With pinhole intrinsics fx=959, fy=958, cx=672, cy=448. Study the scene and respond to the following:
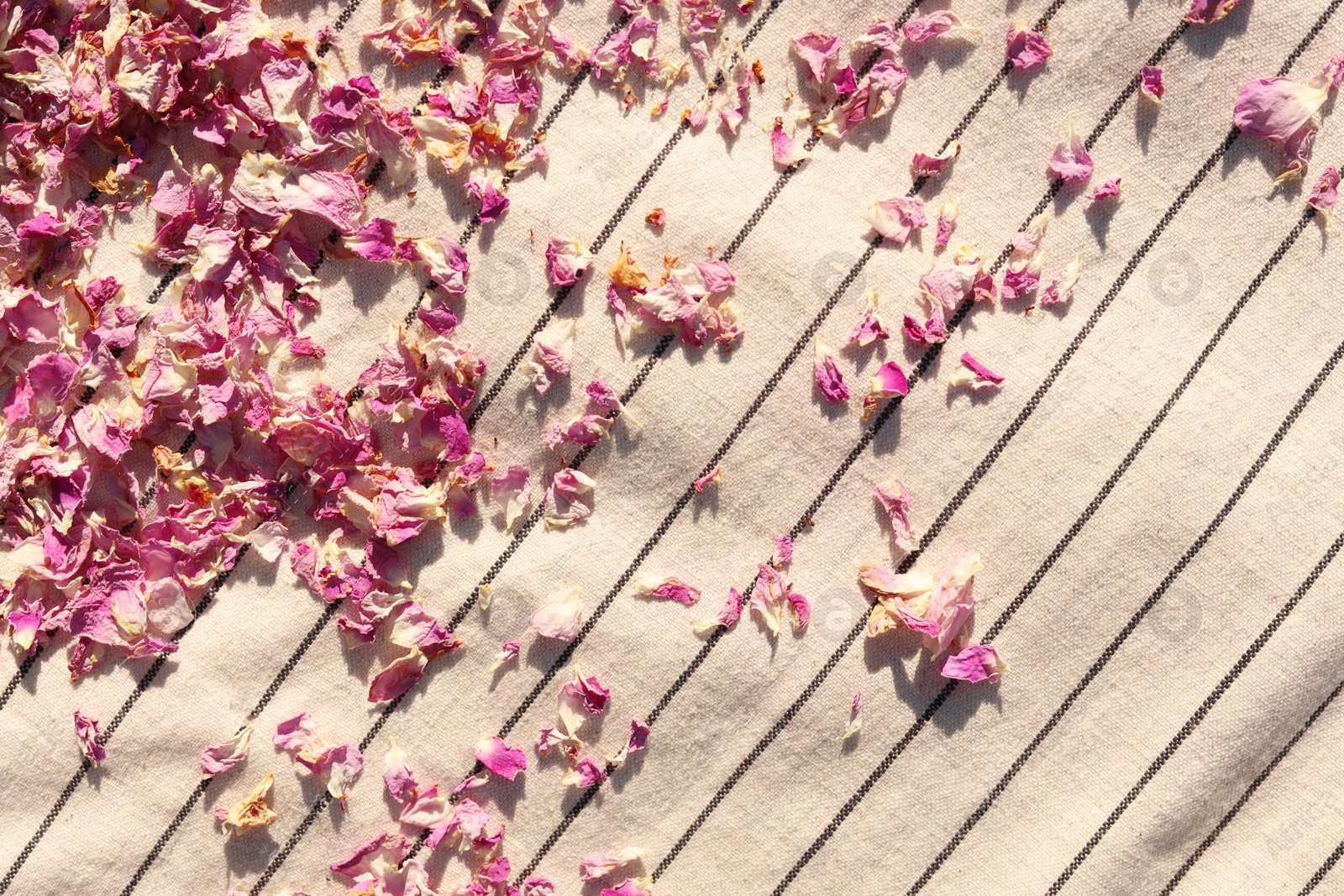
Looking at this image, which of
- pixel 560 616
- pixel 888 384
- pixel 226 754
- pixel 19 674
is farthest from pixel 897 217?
pixel 19 674

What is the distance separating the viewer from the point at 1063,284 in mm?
894

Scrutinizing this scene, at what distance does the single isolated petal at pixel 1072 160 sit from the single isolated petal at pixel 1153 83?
71 mm

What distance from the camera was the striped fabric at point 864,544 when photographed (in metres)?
0.89

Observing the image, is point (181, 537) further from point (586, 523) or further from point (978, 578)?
point (978, 578)

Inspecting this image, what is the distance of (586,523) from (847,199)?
1.29ft

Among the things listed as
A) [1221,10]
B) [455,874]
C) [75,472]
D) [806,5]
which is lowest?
[455,874]

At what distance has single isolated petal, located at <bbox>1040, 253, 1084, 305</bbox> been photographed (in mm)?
891

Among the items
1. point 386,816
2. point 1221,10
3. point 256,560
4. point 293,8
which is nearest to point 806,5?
point 1221,10

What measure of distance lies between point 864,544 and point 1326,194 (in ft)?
1.74

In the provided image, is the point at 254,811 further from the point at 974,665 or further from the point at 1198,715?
the point at 1198,715

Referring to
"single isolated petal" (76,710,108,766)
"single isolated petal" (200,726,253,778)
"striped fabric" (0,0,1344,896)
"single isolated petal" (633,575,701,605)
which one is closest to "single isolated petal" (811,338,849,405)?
"striped fabric" (0,0,1344,896)

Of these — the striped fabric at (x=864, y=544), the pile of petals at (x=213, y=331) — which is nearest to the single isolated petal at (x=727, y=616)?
the striped fabric at (x=864, y=544)

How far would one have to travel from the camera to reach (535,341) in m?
0.90
